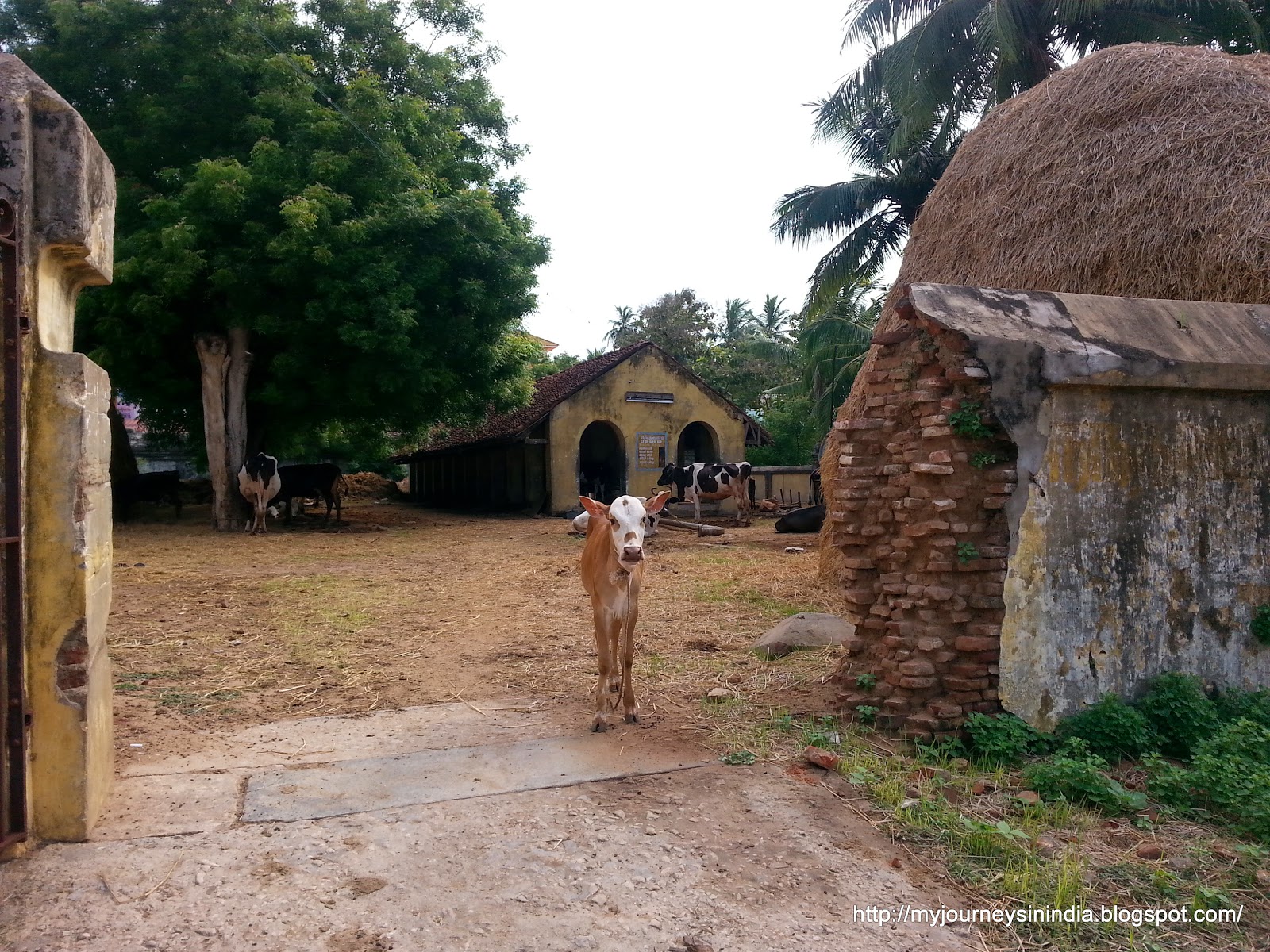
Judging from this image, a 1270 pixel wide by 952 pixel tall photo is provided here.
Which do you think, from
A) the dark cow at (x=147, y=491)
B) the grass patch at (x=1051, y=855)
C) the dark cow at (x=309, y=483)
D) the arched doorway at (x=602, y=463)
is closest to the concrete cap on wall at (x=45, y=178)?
the grass patch at (x=1051, y=855)

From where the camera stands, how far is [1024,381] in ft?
16.8

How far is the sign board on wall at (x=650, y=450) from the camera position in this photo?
26484 mm

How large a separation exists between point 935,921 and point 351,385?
16.2 meters

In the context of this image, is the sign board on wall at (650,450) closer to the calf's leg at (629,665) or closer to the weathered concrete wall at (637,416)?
the weathered concrete wall at (637,416)

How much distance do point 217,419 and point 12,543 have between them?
16.1m

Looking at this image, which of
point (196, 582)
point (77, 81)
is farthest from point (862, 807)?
point (77, 81)

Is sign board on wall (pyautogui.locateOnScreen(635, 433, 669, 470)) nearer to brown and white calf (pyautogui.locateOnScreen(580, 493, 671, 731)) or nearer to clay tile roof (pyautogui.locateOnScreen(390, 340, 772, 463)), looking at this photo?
clay tile roof (pyautogui.locateOnScreen(390, 340, 772, 463))

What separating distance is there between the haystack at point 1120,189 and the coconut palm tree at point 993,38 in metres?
9.29

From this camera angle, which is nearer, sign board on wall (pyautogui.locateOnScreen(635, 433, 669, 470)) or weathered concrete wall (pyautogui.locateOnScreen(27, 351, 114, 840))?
weathered concrete wall (pyautogui.locateOnScreen(27, 351, 114, 840))

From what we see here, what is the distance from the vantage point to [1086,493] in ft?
17.0

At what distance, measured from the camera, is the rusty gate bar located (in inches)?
143

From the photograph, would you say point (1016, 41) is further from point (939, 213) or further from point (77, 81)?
point (77, 81)

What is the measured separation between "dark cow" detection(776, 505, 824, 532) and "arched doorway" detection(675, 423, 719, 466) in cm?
934

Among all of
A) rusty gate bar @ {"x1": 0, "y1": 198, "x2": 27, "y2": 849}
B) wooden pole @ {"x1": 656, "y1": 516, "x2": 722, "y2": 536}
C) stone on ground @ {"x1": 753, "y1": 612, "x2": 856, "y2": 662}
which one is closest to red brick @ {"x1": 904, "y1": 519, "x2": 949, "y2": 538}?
stone on ground @ {"x1": 753, "y1": 612, "x2": 856, "y2": 662}
